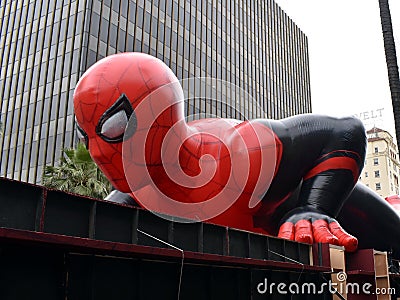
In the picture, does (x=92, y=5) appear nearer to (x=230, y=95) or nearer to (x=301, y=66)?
(x=230, y=95)

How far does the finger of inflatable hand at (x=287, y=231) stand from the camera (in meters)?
11.2

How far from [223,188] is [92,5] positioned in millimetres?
25631

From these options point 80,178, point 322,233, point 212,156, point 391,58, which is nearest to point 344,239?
point 322,233

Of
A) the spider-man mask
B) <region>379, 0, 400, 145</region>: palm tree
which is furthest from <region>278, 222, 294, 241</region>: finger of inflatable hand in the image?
the spider-man mask

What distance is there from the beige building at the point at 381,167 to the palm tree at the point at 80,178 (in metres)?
67.1

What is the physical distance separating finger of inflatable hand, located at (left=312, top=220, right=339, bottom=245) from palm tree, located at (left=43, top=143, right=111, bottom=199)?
10100mm

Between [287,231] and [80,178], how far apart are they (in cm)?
1062

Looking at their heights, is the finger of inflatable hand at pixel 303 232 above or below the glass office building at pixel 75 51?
below

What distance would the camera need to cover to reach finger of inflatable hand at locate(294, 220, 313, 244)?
10.9 metres

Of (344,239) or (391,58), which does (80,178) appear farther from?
(391,58)

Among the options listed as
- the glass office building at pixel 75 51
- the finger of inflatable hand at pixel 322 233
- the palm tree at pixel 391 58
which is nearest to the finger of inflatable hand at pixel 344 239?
the finger of inflatable hand at pixel 322 233

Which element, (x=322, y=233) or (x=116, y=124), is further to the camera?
(x=322, y=233)

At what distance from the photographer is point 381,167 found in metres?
81.9

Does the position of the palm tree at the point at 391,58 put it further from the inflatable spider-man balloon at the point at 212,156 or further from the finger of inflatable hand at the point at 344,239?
the finger of inflatable hand at the point at 344,239
